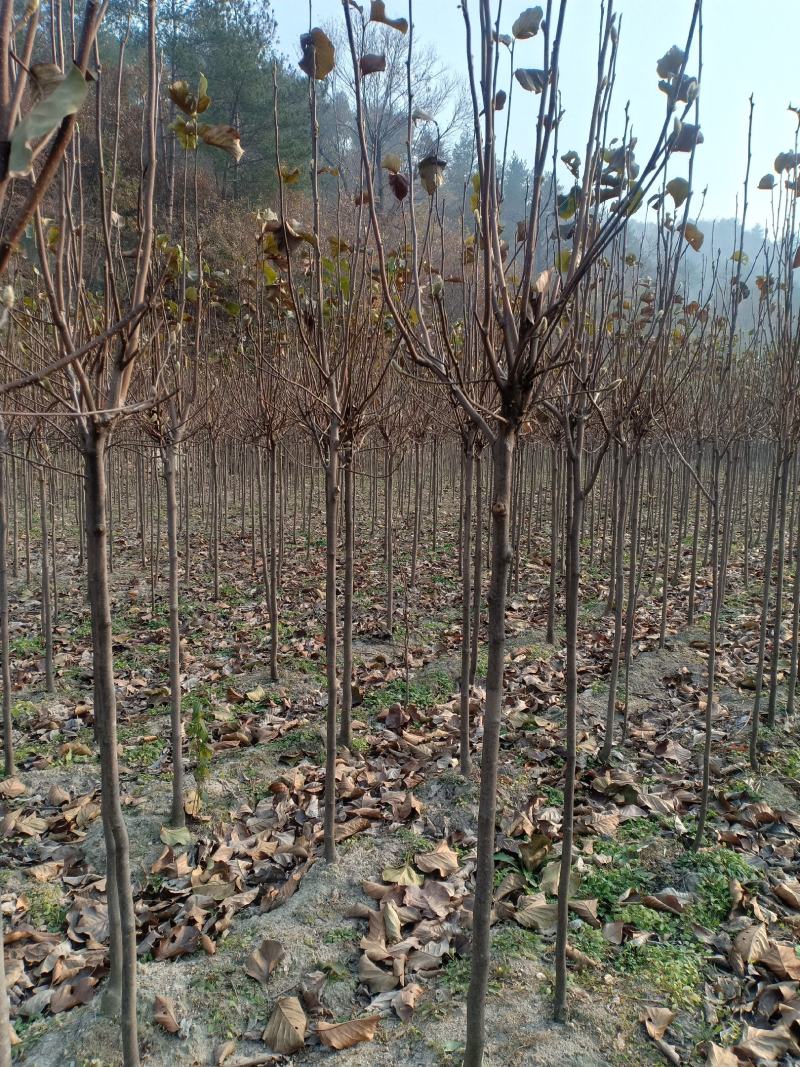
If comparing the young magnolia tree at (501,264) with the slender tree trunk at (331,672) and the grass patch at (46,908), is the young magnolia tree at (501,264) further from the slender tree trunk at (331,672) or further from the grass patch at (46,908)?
the grass patch at (46,908)

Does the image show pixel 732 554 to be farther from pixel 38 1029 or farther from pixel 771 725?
pixel 38 1029

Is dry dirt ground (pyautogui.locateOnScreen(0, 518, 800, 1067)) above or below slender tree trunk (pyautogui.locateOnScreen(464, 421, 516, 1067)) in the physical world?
below

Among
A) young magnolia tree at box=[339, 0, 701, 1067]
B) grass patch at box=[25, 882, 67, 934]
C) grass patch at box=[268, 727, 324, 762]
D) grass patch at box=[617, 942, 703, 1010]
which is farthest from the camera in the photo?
grass patch at box=[268, 727, 324, 762]

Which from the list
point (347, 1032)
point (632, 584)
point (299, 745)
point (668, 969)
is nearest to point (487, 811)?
point (347, 1032)

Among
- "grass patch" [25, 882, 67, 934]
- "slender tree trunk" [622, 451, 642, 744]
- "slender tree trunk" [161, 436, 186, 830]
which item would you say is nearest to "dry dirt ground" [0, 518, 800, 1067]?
"grass patch" [25, 882, 67, 934]

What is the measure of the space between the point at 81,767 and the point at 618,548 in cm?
363

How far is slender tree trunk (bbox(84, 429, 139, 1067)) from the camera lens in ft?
6.20

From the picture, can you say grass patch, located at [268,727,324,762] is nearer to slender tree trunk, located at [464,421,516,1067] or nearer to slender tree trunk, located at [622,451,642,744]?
slender tree trunk, located at [622,451,642,744]

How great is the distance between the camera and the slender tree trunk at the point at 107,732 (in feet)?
6.20

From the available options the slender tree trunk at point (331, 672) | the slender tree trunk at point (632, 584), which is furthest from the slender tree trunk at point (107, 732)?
the slender tree trunk at point (632, 584)

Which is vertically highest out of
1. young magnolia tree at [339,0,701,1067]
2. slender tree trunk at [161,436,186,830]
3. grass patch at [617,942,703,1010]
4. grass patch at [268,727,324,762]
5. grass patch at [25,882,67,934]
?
young magnolia tree at [339,0,701,1067]

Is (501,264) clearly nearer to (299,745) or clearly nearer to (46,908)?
(46,908)

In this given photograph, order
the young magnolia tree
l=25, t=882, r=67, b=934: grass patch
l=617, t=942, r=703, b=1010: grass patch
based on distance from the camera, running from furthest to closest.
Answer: l=25, t=882, r=67, b=934: grass patch < l=617, t=942, r=703, b=1010: grass patch < the young magnolia tree

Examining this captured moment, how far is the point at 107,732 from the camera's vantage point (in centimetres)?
200
